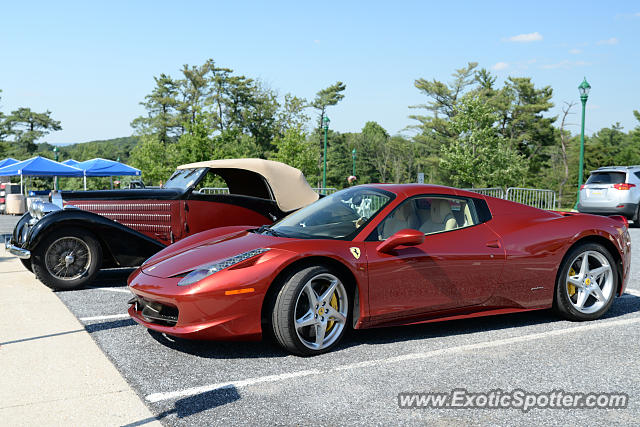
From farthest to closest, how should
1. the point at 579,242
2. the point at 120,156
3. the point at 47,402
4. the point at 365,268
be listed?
the point at 120,156
the point at 579,242
the point at 365,268
the point at 47,402

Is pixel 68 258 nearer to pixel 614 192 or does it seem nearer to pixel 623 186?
pixel 614 192

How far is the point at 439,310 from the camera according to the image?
4355 millimetres

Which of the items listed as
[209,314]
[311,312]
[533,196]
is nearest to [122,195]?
[209,314]

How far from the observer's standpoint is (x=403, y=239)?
4043mm

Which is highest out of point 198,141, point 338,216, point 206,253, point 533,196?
point 198,141

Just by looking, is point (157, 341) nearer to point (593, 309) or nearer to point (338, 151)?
point (593, 309)

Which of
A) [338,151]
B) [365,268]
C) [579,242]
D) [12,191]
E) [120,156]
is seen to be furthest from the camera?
[120,156]

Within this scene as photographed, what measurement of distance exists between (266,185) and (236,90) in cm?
5470

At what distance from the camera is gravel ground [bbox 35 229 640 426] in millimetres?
2959

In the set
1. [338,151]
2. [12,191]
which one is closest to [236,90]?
[338,151]

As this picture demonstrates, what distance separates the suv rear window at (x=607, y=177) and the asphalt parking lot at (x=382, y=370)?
1173 centimetres

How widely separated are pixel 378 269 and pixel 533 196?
17.6 meters

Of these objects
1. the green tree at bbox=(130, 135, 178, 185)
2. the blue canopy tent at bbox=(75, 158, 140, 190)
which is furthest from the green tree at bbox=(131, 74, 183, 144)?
the blue canopy tent at bbox=(75, 158, 140, 190)

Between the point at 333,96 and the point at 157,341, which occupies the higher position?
the point at 333,96
